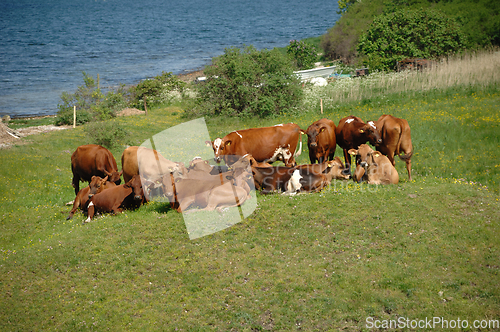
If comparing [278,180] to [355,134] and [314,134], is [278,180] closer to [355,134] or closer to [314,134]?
[314,134]

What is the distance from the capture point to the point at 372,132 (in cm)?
1425

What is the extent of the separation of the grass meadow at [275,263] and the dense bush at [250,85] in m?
14.5

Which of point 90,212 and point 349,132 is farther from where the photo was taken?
point 349,132

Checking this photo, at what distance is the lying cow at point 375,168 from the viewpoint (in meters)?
13.7

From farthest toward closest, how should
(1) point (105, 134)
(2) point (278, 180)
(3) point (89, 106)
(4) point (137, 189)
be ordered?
(3) point (89, 106)
(1) point (105, 134)
(2) point (278, 180)
(4) point (137, 189)

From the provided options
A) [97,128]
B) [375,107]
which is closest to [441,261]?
[375,107]

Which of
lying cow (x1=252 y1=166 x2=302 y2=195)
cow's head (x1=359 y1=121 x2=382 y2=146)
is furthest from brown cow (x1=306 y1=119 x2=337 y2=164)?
lying cow (x1=252 y1=166 x2=302 y2=195)

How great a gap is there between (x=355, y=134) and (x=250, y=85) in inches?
589

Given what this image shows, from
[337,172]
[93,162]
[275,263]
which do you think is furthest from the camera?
[93,162]

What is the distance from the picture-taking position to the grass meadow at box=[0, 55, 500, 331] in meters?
8.13

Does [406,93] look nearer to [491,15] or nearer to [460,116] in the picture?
[460,116]

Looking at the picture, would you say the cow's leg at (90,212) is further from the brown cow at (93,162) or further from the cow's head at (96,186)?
the brown cow at (93,162)

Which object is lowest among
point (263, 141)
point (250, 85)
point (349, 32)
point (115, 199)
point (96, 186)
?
point (115, 199)

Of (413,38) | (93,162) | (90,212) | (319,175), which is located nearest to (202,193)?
(90,212)
